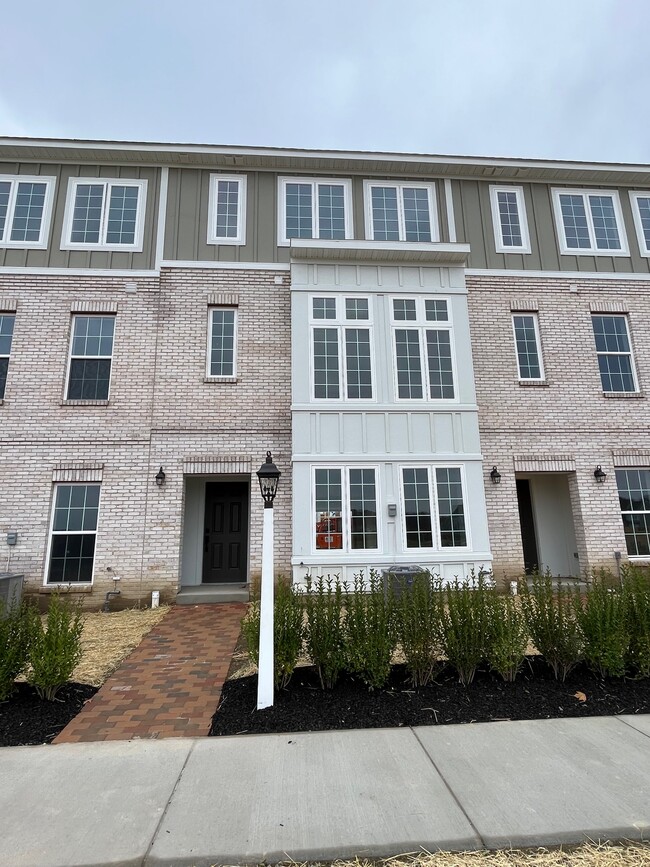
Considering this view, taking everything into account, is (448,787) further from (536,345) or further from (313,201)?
(313,201)

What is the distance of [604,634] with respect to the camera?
454cm

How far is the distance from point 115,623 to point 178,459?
3.15m

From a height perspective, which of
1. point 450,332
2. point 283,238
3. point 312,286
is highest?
point 283,238

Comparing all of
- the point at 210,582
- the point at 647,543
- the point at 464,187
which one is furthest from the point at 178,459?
the point at 647,543

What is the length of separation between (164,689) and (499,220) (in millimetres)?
11399

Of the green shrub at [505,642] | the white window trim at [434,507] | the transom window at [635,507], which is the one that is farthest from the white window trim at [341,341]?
the transom window at [635,507]

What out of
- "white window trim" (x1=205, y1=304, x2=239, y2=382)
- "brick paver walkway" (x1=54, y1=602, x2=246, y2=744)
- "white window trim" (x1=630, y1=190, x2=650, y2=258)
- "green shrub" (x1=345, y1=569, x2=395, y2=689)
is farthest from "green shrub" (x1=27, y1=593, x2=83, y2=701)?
"white window trim" (x1=630, y1=190, x2=650, y2=258)

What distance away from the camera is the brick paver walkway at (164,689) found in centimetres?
383

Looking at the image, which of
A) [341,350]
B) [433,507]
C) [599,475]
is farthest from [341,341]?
[599,475]

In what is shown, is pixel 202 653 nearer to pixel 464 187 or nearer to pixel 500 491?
pixel 500 491

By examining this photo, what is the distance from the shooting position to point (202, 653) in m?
5.79

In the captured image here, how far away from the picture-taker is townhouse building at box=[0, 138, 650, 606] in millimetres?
8820

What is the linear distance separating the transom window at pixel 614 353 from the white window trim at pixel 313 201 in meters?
6.14

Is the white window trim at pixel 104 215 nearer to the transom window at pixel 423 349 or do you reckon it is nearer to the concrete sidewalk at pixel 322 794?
the transom window at pixel 423 349
